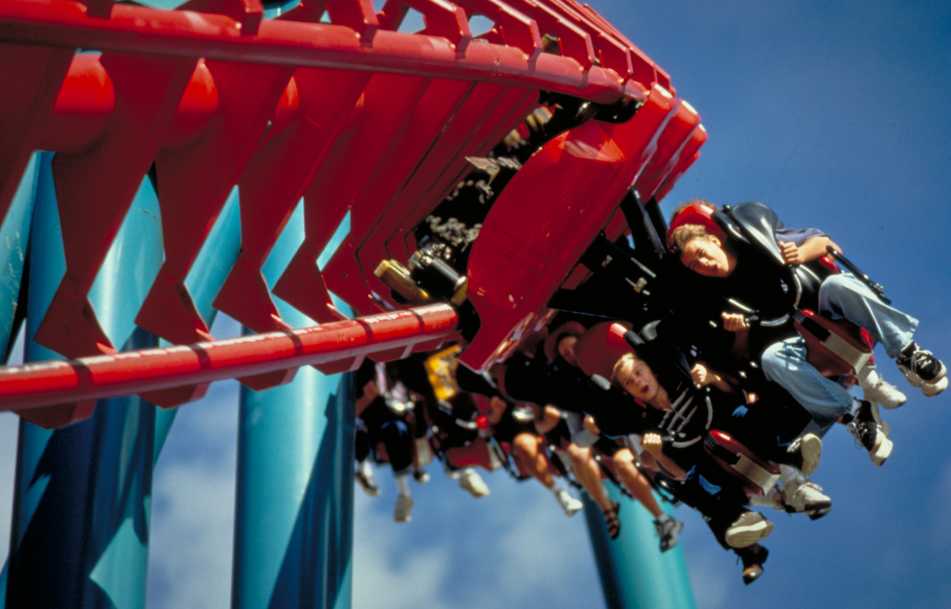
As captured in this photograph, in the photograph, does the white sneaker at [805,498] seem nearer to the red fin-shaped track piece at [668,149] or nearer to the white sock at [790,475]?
the white sock at [790,475]

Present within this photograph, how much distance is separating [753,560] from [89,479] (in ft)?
8.83

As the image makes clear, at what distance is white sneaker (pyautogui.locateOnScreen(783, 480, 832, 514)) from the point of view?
3.13m

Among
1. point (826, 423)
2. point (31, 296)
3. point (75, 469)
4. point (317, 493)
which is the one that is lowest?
point (317, 493)

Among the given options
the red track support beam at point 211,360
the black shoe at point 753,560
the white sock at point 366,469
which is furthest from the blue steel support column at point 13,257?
the white sock at point 366,469

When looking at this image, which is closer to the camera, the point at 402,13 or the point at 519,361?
the point at 402,13

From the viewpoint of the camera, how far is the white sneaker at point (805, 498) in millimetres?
3131

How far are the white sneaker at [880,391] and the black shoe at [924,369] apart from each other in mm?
81

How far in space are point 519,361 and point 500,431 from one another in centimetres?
171

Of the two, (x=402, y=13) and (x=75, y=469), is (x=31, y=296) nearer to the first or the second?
(x=75, y=469)

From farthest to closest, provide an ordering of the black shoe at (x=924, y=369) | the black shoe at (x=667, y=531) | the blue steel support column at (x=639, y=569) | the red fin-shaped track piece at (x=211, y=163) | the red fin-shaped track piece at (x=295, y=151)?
1. the blue steel support column at (x=639, y=569)
2. the black shoe at (x=667, y=531)
3. the black shoe at (x=924, y=369)
4. the red fin-shaped track piece at (x=295, y=151)
5. the red fin-shaped track piece at (x=211, y=163)

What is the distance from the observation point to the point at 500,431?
20.8 feet

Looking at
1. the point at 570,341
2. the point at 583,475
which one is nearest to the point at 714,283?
the point at 570,341

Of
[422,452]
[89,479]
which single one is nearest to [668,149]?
[89,479]

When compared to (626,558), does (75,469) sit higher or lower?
higher
